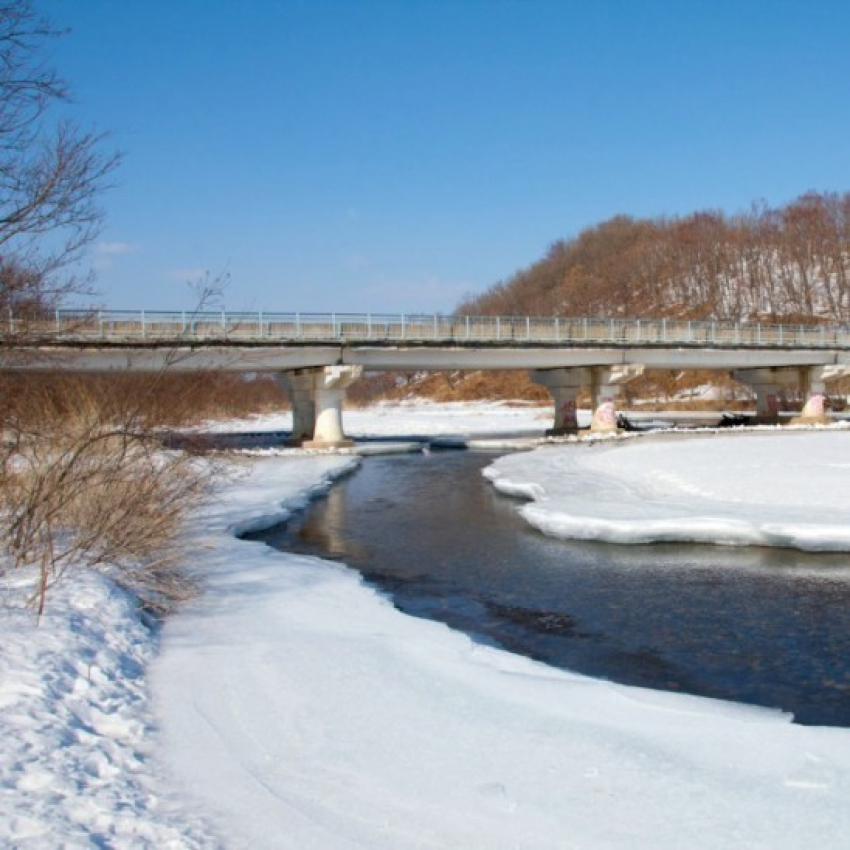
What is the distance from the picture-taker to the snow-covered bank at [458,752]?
5711mm

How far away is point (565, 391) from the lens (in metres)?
55.2

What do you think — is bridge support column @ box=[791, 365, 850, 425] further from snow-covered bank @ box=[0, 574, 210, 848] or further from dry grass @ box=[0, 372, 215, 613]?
snow-covered bank @ box=[0, 574, 210, 848]

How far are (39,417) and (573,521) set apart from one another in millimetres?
11409

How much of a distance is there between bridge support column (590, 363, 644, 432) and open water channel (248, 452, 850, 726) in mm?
31070

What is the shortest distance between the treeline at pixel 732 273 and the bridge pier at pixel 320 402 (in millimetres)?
74410

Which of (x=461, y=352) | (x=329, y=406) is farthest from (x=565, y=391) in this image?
(x=329, y=406)

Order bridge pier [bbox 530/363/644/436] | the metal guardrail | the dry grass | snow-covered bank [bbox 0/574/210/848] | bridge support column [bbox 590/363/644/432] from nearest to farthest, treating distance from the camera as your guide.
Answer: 1. snow-covered bank [bbox 0/574/210/848]
2. the dry grass
3. the metal guardrail
4. bridge support column [bbox 590/363/644/432]
5. bridge pier [bbox 530/363/644/436]

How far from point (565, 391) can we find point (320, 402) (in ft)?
57.2

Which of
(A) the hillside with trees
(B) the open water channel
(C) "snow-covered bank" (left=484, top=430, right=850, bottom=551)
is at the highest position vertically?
(A) the hillside with trees

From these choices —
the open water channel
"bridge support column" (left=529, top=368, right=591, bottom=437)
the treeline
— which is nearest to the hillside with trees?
the treeline

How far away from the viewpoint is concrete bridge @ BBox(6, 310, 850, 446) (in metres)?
37.8

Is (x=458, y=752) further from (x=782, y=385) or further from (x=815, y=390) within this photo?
(x=782, y=385)

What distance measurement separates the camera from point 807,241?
370ft

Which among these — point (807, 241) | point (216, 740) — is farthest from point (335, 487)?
point (807, 241)
